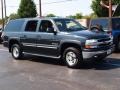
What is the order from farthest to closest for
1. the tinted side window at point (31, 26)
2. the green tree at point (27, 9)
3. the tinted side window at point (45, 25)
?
the green tree at point (27, 9) < the tinted side window at point (31, 26) < the tinted side window at point (45, 25)

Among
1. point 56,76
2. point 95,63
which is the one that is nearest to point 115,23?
point 95,63

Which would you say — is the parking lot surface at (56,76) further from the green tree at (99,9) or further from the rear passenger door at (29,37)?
the green tree at (99,9)

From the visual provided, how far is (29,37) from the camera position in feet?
42.8

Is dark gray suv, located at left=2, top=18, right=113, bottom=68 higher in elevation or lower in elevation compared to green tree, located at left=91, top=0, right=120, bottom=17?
lower

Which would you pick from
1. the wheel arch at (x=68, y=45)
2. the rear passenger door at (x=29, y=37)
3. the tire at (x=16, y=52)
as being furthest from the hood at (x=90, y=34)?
the tire at (x=16, y=52)

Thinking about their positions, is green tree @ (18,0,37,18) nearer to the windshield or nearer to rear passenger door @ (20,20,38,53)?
rear passenger door @ (20,20,38,53)

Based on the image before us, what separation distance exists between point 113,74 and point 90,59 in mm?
1248

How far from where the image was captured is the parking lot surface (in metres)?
8.56

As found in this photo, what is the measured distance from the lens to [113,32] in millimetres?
→ 15586

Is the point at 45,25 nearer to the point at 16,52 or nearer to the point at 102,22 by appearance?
the point at 16,52

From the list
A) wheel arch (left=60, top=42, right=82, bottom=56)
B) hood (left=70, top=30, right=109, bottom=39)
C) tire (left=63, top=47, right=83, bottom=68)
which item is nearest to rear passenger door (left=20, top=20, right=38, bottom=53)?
wheel arch (left=60, top=42, right=82, bottom=56)

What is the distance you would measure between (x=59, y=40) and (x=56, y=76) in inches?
78.0

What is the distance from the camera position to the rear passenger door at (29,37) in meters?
12.9

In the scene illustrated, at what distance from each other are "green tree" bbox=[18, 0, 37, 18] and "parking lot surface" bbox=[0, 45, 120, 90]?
38.4 metres
